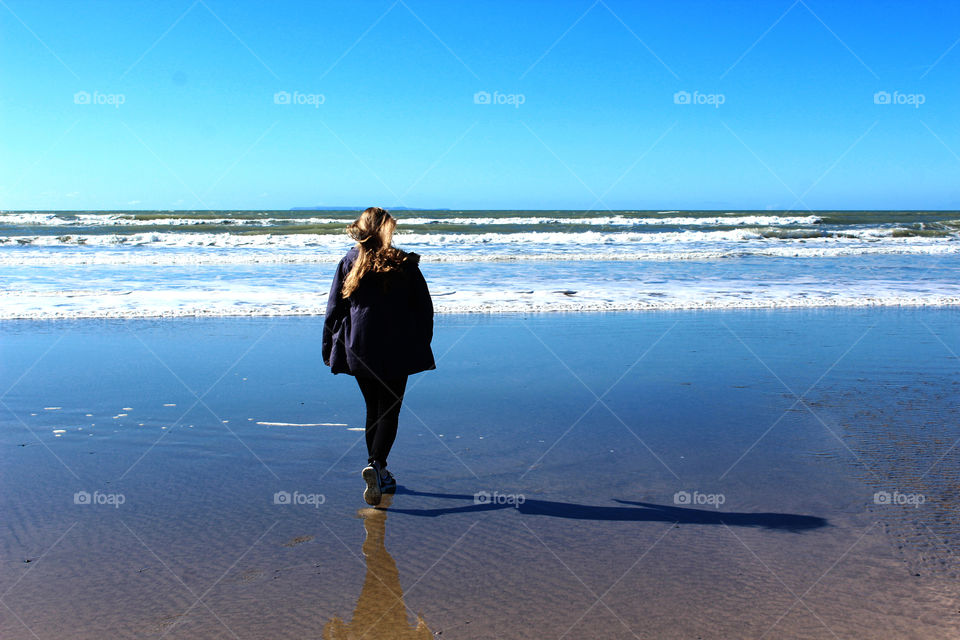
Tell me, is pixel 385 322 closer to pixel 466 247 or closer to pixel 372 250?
pixel 372 250

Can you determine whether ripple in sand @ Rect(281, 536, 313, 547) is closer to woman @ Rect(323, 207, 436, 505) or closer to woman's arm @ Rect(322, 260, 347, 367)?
woman @ Rect(323, 207, 436, 505)

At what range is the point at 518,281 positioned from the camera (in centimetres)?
1767

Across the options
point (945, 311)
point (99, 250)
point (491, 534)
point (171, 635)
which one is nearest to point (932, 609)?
point (491, 534)

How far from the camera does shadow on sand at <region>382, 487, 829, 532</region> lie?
3901 mm

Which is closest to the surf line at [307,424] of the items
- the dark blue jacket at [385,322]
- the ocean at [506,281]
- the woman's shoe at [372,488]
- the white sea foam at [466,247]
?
the dark blue jacket at [385,322]

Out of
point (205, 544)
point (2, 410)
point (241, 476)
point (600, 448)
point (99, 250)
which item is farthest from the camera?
point (99, 250)

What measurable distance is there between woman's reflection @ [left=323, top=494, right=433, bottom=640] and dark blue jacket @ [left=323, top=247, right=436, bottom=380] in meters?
1.04

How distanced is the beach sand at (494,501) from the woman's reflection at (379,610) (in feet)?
0.05

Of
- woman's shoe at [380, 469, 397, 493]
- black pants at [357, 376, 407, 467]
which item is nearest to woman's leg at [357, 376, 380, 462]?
black pants at [357, 376, 407, 467]

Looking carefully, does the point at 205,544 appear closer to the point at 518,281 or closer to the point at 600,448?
the point at 600,448

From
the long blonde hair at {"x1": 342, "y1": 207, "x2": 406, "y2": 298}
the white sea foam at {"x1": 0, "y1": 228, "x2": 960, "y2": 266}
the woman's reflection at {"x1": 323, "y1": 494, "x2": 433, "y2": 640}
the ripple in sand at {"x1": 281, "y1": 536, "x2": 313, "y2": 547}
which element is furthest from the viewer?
the white sea foam at {"x1": 0, "y1": 228, "x2": 960, "y2": 266}

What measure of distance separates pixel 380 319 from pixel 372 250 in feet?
1.27

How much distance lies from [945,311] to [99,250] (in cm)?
2922

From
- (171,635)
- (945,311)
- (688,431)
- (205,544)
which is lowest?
(171,635)
